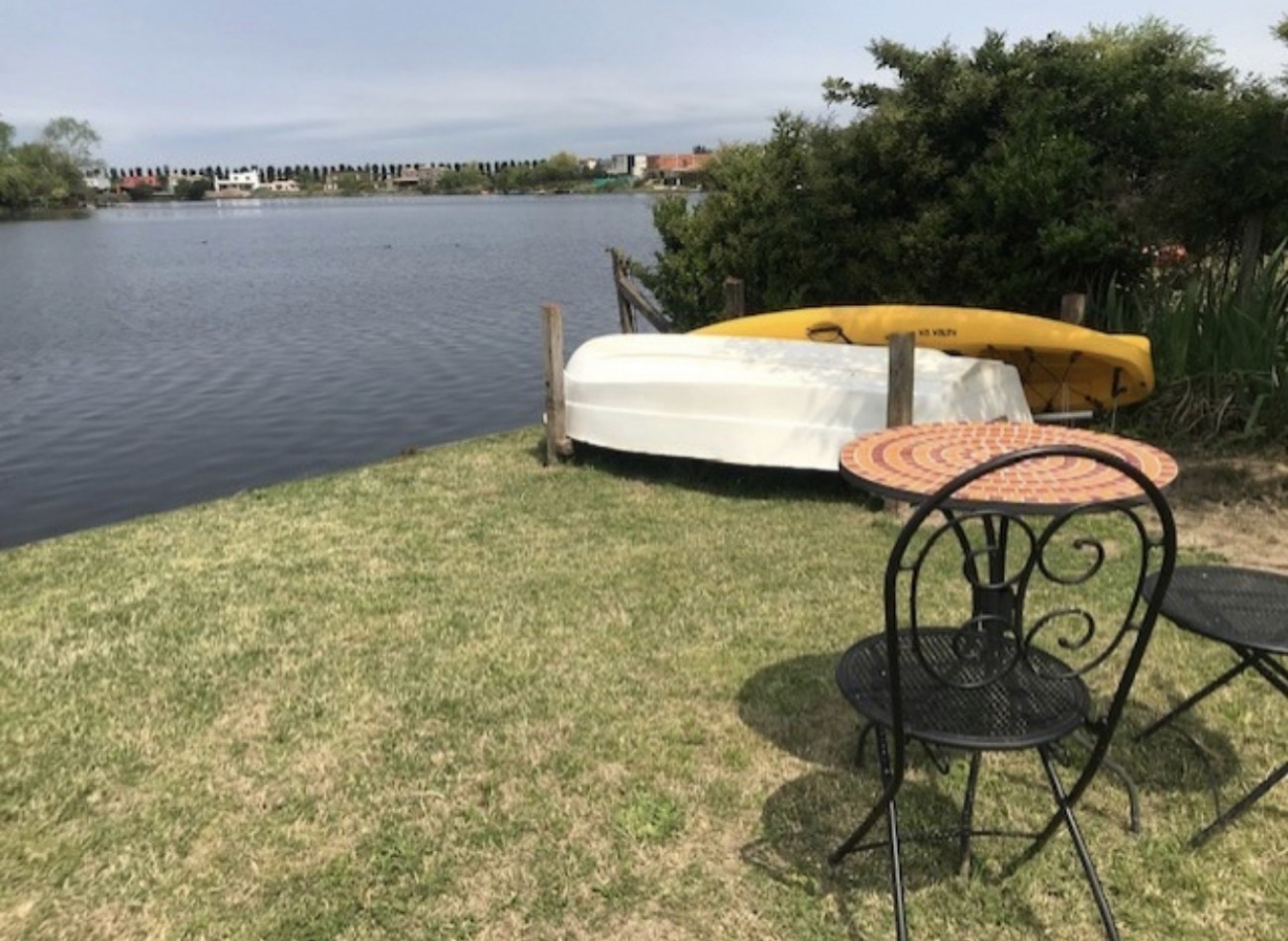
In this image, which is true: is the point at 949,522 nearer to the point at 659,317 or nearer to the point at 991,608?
the point at 991,608

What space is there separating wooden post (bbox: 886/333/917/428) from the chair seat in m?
3.42

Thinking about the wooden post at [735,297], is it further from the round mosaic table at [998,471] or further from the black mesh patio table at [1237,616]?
the black mesh patio table at [1237,616]

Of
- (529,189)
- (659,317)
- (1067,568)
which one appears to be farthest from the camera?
(529,189)

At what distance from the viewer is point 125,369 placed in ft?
54.5

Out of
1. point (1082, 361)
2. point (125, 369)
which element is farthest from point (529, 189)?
point (1082, 361)

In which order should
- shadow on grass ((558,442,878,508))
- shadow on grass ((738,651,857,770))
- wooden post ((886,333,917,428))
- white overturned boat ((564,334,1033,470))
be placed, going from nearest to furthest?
shadow on grass ((738,651,857,770))
wooden post ((886,333,917,428))
white overturned boat ((564,334,1033,470))
shadow on grass ((558,442,878,508))

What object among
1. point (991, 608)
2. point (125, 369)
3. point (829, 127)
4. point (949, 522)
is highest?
point (829, 127)

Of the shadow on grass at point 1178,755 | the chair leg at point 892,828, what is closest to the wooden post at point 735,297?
the shadow on grass at point 1178,755

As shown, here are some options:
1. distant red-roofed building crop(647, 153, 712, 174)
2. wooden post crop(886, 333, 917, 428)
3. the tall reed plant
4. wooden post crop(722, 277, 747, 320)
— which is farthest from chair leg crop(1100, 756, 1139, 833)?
distant red-roofed building crop(647, 153, 712, 174)

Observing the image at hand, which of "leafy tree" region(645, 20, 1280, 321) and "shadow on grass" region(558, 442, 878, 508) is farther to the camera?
"leafy tree" region(645, 20, 1280, 321)

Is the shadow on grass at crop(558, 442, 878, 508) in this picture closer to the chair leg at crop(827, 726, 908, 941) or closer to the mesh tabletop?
the mesh tabletop

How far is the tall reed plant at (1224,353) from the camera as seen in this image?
6.70 m

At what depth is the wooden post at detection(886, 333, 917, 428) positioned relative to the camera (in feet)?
19.5

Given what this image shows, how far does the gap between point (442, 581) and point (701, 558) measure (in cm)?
140
